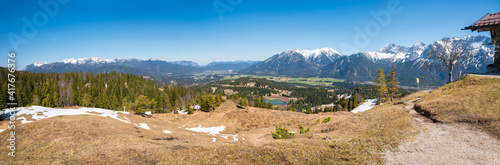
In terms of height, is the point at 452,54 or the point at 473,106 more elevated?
the point at 452,54

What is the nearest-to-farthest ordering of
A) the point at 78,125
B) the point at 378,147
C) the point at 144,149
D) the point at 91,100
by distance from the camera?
1. the point at 378,147
2. the point at 144,149
3. the point at 78,125
4. the point at 91,100

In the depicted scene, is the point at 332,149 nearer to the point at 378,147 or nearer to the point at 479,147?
the point at 378,147

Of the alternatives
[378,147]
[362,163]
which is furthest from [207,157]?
[378,147]

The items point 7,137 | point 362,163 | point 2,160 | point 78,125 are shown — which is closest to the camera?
point 362,163

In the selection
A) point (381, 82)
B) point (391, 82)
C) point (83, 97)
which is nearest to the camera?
point (391, 82)

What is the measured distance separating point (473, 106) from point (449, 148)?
765cm

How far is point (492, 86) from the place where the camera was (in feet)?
59.1

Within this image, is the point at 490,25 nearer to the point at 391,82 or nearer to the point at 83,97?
the point at 391,82

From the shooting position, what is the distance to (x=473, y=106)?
632 inches

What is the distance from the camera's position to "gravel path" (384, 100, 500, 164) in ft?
36.3

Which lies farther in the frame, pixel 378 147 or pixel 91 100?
pixel 91 100

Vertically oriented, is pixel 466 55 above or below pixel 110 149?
above

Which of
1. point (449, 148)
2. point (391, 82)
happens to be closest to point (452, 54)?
point (391, 82)

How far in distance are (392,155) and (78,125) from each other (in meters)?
43.3
